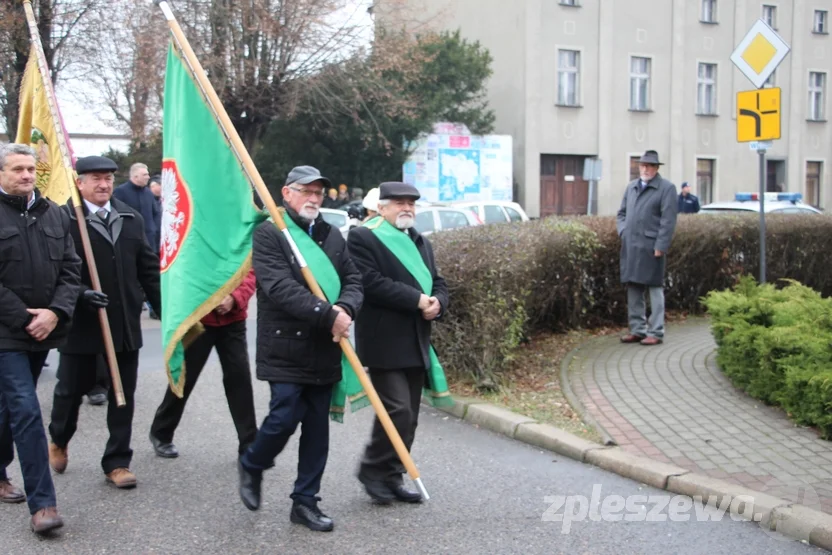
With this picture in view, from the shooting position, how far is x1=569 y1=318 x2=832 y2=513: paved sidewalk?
5.46 meters

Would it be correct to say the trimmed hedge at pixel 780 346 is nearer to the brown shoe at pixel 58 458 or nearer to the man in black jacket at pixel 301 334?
the man in black jacket at pixel 301 334

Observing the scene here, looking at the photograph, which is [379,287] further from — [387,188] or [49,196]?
[49,196]

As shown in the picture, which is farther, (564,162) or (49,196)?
(564,162)

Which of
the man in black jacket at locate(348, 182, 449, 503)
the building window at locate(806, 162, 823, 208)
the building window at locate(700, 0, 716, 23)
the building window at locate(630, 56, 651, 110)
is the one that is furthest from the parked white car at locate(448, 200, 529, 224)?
the building window at locate(806, 162, 823, 208)

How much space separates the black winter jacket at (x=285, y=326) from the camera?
4582 mm

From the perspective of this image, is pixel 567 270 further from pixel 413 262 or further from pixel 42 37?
pixel 42 37

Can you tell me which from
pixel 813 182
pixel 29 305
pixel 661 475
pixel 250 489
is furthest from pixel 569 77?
pixel 29 305

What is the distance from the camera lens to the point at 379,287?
510 centimetres

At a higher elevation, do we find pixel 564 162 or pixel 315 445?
pixel 564 162

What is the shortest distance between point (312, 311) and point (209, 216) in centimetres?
113

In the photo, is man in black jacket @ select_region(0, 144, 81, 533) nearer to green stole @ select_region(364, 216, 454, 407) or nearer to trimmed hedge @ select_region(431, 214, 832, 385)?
green stole @ select_region(364, 216, 454, 407)

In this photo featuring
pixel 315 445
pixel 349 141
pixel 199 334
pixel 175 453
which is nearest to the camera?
pixel 315 445

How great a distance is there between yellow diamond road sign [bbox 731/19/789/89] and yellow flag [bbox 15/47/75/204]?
6.28m

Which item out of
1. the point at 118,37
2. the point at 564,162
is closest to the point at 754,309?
the point at 118,37
